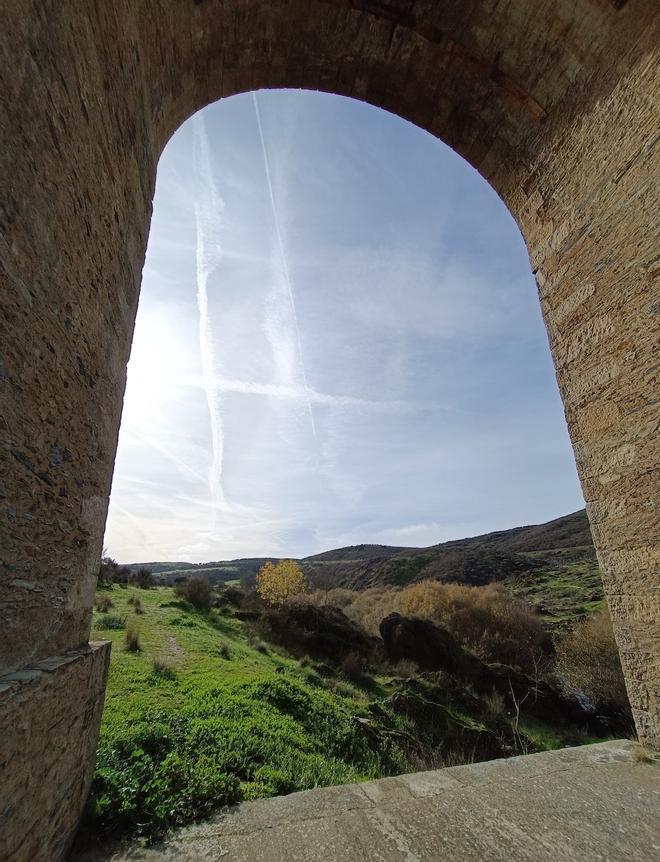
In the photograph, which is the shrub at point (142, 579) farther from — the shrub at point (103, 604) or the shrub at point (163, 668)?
the shrub at point (163, 668)

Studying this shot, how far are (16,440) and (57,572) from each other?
821 millimetres

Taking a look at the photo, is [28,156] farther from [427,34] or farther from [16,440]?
[427,34]

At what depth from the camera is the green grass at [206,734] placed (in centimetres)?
270

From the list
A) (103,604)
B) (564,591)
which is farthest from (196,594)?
(564,591)

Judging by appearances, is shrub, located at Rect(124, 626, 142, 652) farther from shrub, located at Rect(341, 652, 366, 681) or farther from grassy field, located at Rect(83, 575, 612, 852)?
shrub, located at Rect(341, 652, 366, 681)

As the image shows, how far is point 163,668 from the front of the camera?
833 centimetres

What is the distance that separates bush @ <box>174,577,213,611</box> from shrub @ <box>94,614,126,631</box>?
7685mm

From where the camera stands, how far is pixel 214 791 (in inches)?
113

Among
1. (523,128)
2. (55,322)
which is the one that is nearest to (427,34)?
(523,128)

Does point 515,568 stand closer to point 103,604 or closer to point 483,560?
point 483,560

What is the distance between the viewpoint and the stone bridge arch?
5.89 ft

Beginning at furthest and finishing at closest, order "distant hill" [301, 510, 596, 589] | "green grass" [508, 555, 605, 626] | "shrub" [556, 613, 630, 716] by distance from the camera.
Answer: "distant hill" [301, 510, 596, 589]
"green grass" [508, 555, 605, 626]
"shrub" [556, 613, 630, 716]

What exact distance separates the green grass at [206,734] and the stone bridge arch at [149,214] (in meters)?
0.53

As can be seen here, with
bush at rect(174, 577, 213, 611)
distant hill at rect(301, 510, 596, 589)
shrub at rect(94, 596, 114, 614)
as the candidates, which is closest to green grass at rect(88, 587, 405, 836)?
shrub at rect(94, 596, 114, 614)
